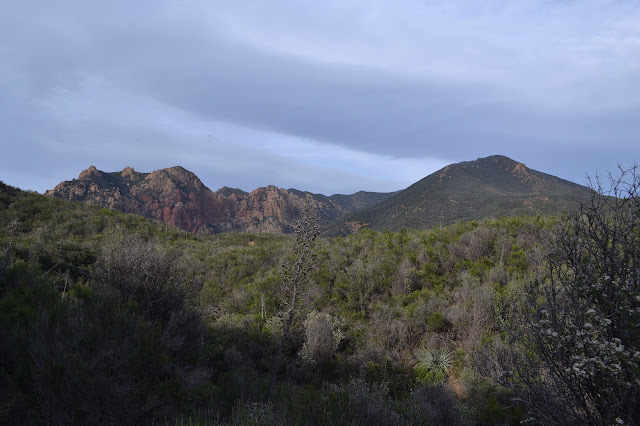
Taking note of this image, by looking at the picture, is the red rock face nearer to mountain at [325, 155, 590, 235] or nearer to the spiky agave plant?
mountain at [325, 155, 590, 235]

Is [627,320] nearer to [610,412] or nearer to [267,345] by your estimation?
[610,412]

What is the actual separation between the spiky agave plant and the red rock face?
55.8 meters

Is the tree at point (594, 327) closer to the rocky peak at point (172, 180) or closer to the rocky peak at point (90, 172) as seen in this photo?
the rocky peak at point (90, 172)

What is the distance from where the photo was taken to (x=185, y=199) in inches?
3484

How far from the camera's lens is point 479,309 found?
1243 cm

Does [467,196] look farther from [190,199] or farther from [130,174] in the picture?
[130,174]

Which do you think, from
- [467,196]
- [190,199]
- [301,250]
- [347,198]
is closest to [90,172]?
[190,199]

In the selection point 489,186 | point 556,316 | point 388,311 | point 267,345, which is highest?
point 489,186

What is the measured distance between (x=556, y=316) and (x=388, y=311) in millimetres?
10611

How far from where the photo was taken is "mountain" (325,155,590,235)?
4144 cm

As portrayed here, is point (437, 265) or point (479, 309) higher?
point (437, 265)

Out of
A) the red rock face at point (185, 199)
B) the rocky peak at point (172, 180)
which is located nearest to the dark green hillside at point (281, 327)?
the red rock face at point (185, 199)

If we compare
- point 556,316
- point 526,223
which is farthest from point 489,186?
point 556,316

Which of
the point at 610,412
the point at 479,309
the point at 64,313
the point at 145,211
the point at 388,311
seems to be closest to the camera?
the point at 610,412
